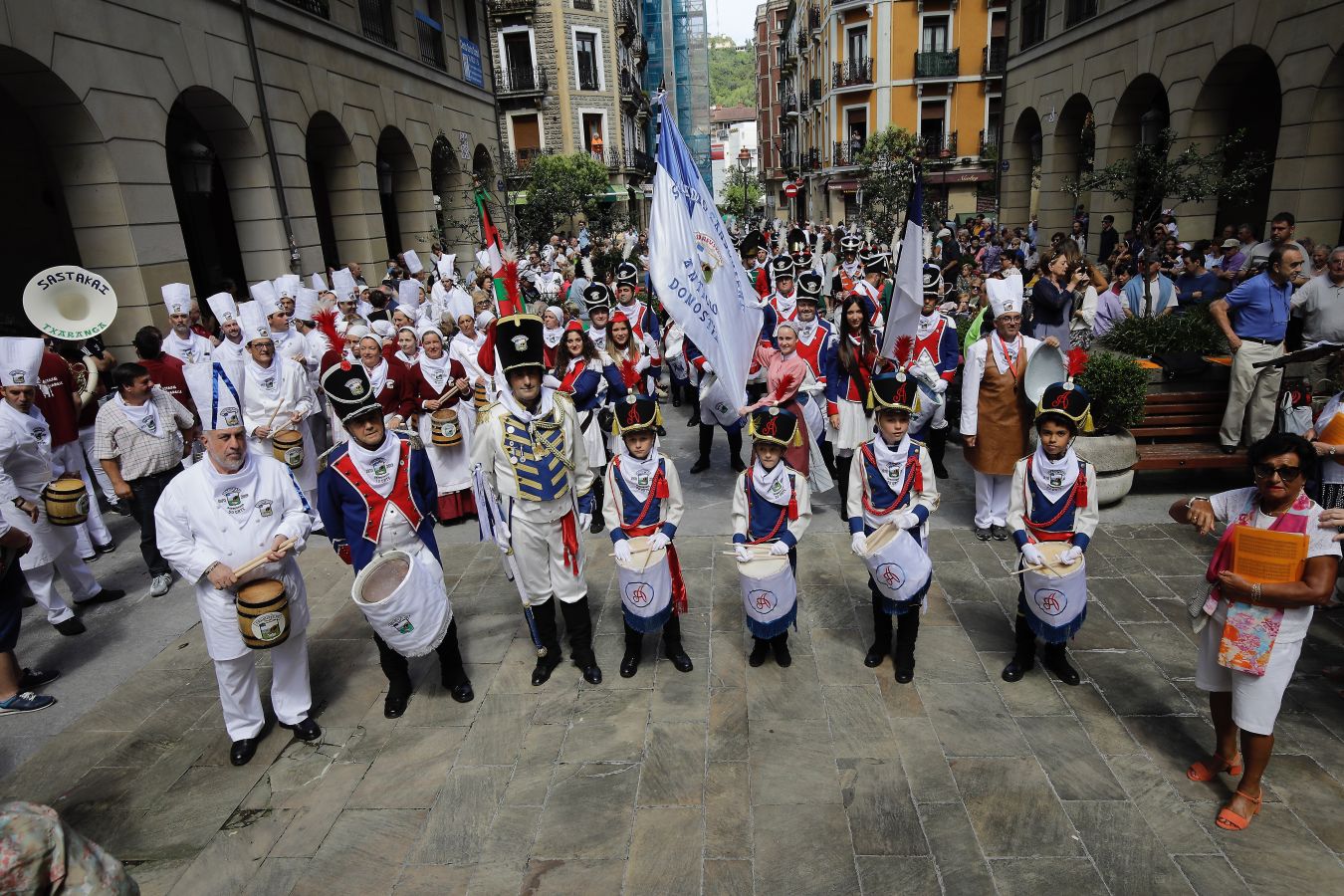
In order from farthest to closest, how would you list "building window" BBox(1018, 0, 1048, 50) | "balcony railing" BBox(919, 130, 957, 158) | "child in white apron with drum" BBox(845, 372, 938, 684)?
"balcony railing" BBox(919, 130, 957, 158) → "building window" BBox(1018, 0, 1048, 50) → "child in white apron with drum" BBox(845, 372, 938, 684)

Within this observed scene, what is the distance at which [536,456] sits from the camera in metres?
4.88

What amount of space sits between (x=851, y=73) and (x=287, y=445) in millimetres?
39590

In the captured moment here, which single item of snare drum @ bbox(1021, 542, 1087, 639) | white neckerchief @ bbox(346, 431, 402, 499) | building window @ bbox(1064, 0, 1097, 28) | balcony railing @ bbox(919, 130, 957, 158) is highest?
building window @ bbox(1064, 0, 1097, 28)

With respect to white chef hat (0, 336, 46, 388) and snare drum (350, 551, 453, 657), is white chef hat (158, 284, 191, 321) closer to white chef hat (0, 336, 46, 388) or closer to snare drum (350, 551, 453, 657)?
white chef hat (0, 336, 46, 388)

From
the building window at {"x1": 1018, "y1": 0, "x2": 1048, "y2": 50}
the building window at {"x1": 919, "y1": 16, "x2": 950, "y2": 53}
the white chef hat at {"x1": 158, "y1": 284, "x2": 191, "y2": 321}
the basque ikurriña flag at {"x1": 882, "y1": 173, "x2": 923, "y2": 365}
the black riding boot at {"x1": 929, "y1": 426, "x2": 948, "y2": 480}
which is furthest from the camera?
the building window at {"x1": 919, "y1": 16, "x2": 950, "y2": 53}

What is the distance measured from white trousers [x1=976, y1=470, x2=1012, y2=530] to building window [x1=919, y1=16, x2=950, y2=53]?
122 ft

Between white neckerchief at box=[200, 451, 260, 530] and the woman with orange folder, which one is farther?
white neckerchief at box=[200, 451, 260, 530]

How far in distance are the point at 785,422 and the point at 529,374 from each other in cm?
160

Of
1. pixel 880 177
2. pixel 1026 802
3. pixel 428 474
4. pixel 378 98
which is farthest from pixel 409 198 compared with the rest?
pixel 1026 802

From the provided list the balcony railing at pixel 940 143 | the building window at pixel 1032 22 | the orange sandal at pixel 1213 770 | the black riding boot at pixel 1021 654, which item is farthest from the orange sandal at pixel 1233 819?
the balcony railing at pixel 940 143

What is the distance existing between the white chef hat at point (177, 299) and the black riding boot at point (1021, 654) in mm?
9094

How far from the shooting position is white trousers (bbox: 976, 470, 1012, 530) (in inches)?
280

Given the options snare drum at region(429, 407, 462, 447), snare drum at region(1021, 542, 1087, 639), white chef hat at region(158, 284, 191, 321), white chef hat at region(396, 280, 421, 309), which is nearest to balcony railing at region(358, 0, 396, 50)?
white chef hat at region(396, 280, 421, 309)

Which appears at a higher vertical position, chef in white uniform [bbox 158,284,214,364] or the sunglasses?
chef in white uniform [bbox 158,284,214,364]
